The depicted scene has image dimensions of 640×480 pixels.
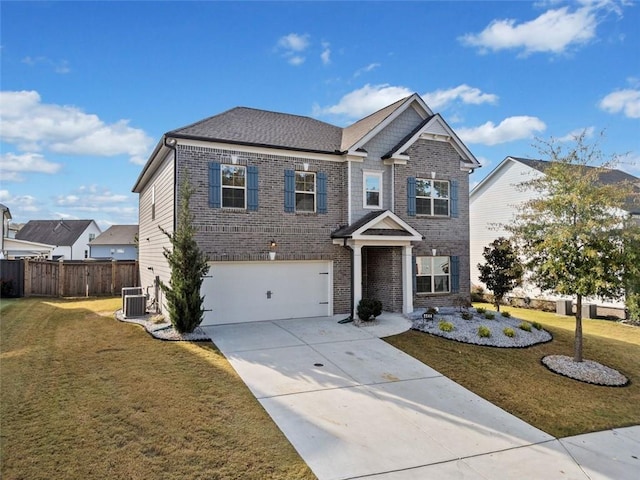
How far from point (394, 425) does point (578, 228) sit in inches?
289

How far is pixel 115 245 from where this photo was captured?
4800 centimetres

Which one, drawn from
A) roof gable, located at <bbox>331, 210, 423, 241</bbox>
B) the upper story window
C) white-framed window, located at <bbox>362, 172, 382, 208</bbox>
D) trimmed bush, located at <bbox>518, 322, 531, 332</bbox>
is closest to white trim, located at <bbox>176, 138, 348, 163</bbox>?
the upper story window

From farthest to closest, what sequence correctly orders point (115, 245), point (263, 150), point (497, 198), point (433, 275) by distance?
point (115, 245)
point (497, 198)
point (433, 275)
point (263, 150)

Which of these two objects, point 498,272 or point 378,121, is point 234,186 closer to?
→ point 378,121

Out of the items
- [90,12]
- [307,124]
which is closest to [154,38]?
[90,12]

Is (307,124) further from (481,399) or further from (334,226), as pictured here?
(481,399)

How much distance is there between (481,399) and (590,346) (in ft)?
24.1

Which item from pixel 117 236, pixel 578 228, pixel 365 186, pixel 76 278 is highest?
pixel 365 186

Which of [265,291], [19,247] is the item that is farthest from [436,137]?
[19,247]

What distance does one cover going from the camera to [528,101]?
18328mm

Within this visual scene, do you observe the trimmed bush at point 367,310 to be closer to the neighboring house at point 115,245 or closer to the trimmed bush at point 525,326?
the trimmed bush at point 525,326

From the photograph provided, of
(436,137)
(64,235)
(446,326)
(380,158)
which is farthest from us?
(64,235)

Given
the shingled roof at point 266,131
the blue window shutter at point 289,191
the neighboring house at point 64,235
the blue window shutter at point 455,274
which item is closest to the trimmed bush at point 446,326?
the blue window shutter at point 455,274

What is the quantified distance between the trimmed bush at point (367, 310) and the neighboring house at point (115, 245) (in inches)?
1611
